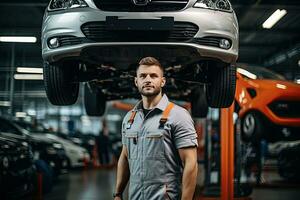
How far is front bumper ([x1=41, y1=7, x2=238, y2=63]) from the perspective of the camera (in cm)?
286

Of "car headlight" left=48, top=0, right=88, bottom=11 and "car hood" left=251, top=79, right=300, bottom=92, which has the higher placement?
"car headlight" left=48, top=0, right=88, bottom=11

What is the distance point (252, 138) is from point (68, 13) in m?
3.42

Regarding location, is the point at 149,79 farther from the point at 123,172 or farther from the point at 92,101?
the point at 92,101

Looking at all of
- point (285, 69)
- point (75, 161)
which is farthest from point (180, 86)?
point (285, 69)

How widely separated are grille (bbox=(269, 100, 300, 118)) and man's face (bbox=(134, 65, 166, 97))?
3441 mm

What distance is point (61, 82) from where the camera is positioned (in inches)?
135

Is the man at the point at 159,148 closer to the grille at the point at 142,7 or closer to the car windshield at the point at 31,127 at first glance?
the grille at the point at 142,7

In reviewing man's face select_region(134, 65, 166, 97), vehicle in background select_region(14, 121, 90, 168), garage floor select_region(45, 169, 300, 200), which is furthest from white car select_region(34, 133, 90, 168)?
man's face select_region(134, 65, 166, 97)

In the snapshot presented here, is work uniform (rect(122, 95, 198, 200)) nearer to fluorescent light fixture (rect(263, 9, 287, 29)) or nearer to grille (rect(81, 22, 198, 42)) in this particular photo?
grille (rect(81, 22, 198, 42))

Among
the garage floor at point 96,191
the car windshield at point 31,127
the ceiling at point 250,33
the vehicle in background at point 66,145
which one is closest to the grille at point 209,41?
the garage floor at point 96,191

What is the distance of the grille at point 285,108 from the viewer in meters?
5.31

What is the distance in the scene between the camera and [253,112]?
5383 mm

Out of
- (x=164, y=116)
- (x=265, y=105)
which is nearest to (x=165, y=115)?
(x=164, y=116)

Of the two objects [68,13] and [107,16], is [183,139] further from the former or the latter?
[68,13]
